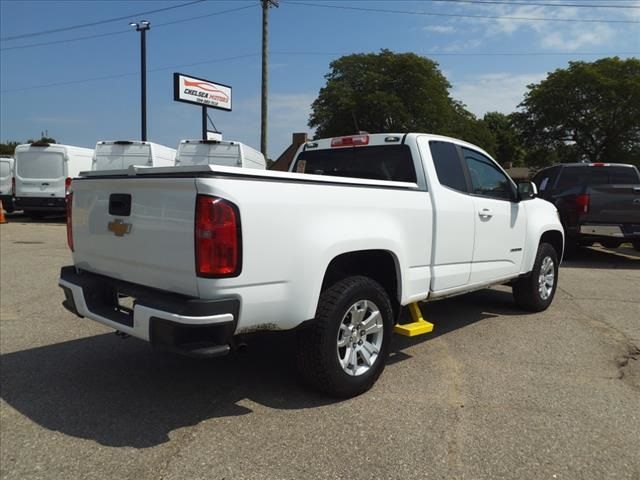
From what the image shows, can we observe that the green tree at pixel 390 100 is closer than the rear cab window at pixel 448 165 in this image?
No

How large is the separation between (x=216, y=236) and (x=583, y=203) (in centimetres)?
903

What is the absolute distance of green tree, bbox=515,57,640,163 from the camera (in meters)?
39.8

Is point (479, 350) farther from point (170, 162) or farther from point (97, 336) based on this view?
point (170, 162)

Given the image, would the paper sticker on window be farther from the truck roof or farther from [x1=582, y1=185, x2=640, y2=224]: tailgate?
the truck roof

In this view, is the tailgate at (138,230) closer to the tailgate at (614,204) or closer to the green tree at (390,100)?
the tailgate at (614,204)

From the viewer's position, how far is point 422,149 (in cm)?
451

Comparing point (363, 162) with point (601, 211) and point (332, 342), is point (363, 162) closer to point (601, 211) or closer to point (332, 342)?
point (332, 342)

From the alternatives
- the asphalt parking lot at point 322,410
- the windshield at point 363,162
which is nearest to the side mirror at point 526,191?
the asphalt parking lot at point 322,410

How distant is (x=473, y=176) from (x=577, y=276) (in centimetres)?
505

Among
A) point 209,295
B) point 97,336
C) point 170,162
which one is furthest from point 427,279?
point 170,162

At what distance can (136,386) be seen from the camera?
Answer: 154 inches

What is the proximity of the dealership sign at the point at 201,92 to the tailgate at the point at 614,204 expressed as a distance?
66.2 feet

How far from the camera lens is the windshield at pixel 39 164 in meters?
17.1

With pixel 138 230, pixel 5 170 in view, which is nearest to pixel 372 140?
pixel 138 230
